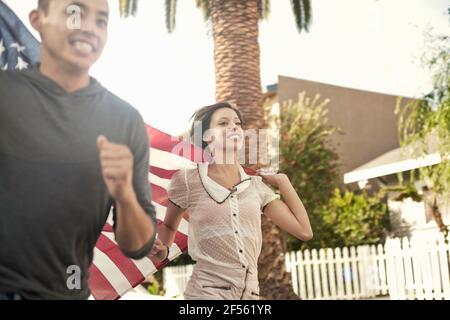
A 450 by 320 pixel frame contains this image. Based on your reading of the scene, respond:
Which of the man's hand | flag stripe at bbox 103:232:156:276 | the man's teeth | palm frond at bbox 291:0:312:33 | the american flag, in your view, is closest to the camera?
the man's hand

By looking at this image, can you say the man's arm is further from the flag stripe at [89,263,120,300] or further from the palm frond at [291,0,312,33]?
the palm frond at [291,0,312,33]

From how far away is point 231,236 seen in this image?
115 inches

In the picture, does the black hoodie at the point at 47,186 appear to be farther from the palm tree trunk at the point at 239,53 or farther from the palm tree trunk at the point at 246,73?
the palm tree trunk at the point at 239,53

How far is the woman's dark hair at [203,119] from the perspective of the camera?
3.07m

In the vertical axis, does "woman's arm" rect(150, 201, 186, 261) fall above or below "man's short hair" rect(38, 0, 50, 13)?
below

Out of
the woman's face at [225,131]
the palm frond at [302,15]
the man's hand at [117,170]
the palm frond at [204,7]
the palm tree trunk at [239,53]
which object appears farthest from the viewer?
the palm tree trunk at [239,53]

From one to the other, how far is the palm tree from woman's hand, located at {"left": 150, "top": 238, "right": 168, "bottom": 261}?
156 cm

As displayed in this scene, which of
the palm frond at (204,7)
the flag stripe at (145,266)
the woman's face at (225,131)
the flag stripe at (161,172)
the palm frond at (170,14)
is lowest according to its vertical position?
the flag stripe at (145,266)

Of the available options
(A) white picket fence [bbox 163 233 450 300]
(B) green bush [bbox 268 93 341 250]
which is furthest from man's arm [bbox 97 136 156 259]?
(B) green bush [bbox 268 93 341 250]

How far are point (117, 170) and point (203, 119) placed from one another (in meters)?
0.76

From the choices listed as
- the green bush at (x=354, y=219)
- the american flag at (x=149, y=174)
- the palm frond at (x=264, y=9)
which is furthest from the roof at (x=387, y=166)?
the american flag at (x=149, y=174)

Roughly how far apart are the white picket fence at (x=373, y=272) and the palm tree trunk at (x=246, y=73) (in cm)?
241

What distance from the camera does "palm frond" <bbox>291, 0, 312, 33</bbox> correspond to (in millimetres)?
4698

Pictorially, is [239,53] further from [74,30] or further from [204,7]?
[74,30]
